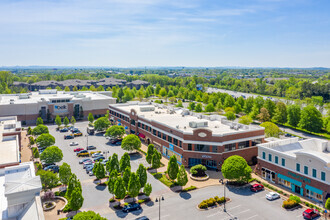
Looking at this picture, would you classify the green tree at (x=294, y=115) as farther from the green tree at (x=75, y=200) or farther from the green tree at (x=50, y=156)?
the green tree at (x=75, y=200)

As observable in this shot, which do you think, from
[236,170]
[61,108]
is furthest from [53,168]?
[61,108]

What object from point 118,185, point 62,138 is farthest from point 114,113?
point 118,185

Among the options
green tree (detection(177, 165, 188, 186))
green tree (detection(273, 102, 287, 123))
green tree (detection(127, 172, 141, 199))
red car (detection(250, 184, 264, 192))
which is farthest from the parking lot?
green tree (detection(273, 102, 287, 123))

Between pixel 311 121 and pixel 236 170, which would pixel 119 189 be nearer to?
pixel 236 170

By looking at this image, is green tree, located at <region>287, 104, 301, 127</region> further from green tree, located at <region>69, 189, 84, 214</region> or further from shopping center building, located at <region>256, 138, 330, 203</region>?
green tree, located at <region>69, 189, 84, 214</region>

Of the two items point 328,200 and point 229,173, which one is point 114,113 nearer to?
point 229,173

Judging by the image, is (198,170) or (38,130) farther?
(38,130)

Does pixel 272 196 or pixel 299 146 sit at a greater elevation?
pixel 299 146
